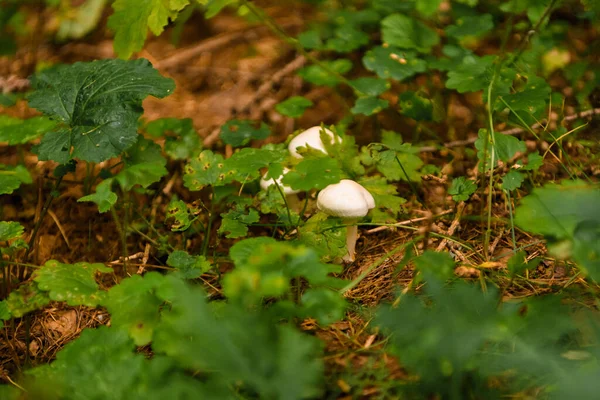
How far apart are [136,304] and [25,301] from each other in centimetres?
53

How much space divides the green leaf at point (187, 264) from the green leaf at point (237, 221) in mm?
175

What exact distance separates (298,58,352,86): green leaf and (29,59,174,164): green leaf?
2.74 feet

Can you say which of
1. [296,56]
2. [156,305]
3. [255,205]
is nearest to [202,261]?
[156,305]

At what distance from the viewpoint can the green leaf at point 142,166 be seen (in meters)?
2.13

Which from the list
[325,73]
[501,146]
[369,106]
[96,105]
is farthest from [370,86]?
[96,105]

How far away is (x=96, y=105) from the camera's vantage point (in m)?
2.08

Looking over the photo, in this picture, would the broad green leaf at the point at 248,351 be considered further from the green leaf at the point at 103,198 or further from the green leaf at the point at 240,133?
the green leaf at the point at 240,133

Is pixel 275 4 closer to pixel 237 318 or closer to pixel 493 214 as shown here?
pixel 493 214

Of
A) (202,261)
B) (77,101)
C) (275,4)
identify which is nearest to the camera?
(202,261)

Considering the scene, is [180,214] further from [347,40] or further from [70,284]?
[347,40]

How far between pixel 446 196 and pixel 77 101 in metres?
1.56

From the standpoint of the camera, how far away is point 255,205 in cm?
227

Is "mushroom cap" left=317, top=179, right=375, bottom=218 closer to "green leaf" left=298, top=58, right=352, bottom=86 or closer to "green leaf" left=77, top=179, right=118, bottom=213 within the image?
"green leaf" left=77, top=179, right=118, bottom=213

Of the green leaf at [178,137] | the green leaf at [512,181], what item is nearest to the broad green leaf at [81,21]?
the green leaf at [178,137]
